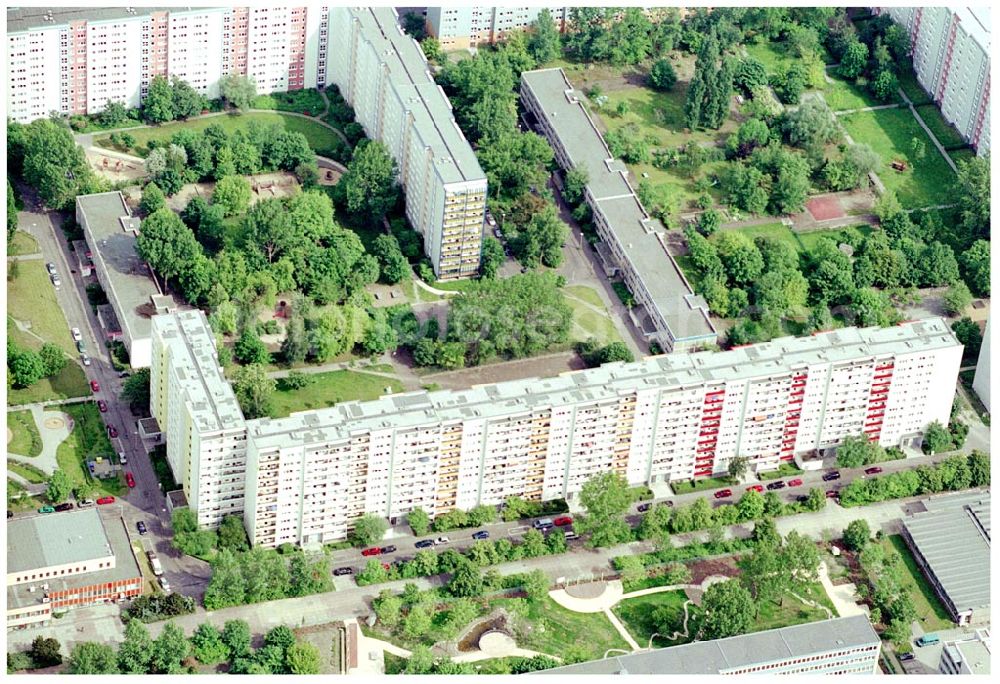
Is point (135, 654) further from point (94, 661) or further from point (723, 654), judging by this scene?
point (723, 654)

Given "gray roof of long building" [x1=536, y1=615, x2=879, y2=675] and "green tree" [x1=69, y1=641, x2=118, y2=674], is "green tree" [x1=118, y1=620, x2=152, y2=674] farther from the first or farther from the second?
"gray roof of long building" [x1=536, y1=615, x2=879, y2=675]

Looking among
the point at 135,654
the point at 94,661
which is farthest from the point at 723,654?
the point at 94,661

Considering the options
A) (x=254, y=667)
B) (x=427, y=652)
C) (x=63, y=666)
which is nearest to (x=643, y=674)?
(x=427, y=652)

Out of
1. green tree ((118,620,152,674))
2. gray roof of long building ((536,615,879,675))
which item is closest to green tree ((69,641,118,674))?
green tree ((118,620,152,674))

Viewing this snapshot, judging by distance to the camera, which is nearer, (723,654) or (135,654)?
(723,654)
